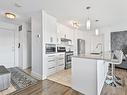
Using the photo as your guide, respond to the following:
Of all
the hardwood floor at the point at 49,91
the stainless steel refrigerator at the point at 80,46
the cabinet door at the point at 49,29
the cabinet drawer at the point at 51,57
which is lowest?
the hardwood floor at the point at 49,91

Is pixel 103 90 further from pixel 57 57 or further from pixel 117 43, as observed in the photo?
pixel 117 43

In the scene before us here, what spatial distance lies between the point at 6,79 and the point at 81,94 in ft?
6.63

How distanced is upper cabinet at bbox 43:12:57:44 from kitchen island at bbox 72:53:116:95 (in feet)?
5.58

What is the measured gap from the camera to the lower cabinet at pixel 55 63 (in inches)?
151

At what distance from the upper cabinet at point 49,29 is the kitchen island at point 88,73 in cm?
170

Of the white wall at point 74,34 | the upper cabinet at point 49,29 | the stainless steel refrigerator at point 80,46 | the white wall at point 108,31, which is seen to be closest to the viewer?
the upper cabinet at point 49,29

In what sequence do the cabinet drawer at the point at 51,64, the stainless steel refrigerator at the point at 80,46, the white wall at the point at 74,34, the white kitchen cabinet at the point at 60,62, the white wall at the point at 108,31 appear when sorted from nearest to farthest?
the cabinet drawer at the point at 51,64 → the white kitchen cabinet at the point at 60,62 → the white wall at the point at 74,34 → the white wall at the point at 108,31 → the stainless steel refrigerator at the point at 80,46

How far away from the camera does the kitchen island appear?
83.1 inches

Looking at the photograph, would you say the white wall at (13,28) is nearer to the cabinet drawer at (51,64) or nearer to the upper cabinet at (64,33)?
the upper cabinet at (64,33)

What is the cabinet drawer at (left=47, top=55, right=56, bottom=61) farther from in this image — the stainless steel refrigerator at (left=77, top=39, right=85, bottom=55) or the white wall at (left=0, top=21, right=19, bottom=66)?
the stainless steel refrigerator at (left=77, top=39, right=85, bottom=55)

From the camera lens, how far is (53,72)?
4.08 meters

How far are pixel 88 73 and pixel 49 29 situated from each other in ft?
8.17

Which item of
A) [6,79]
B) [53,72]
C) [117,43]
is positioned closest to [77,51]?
[117,43]

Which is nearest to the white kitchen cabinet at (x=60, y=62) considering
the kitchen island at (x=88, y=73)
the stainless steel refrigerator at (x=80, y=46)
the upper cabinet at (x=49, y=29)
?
the upper cabinet at (x=49, y=29)
